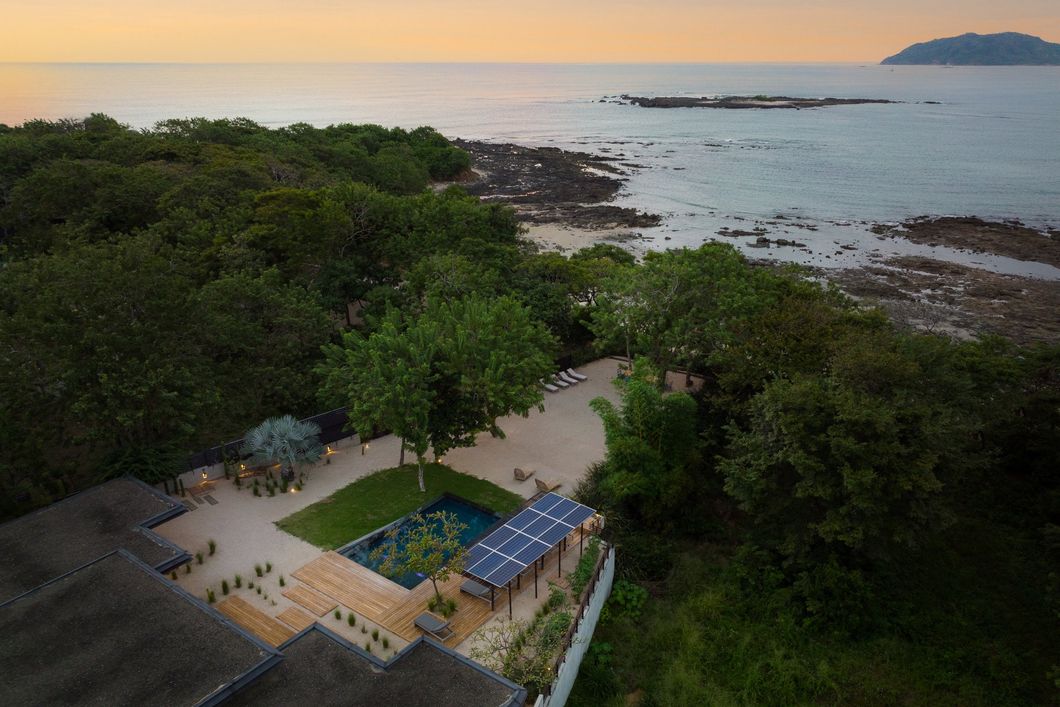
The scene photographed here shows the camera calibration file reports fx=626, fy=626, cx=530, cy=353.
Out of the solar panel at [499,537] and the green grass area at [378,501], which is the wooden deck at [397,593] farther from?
the green grass area at [378,501]

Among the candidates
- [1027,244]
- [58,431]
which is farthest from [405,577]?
[1027,244]

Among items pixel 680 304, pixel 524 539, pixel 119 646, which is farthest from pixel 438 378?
pixel 680 304

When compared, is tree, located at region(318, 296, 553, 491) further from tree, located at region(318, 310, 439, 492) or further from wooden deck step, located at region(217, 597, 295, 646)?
wooden deck step, located at region(217, 597, 295, 646)

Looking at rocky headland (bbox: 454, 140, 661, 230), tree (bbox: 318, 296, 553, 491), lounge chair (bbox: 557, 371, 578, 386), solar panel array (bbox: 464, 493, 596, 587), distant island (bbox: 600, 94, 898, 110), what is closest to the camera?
solar panel array (bbox: 464, 493, 596, 587)

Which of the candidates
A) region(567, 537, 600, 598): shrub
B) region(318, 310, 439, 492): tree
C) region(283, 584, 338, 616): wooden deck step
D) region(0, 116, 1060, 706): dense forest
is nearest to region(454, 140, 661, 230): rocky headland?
region(0, 116, 1060, 706): dense forest

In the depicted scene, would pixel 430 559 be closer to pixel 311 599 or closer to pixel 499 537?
pixel 499 537

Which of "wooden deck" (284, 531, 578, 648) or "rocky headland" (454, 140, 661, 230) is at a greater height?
"rocky headland" (454, 140, 661, 230)
